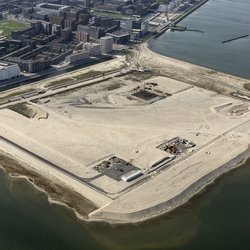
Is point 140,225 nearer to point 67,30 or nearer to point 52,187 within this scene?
point 52,187

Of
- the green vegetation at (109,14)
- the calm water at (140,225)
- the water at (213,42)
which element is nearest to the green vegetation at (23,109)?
the calm water at (140,225)

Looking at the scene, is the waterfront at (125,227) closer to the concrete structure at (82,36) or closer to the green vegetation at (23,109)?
the green vegetation at (23,109)

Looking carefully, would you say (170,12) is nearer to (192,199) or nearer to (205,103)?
(205,103)

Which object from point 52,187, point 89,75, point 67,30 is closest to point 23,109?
point 89,75

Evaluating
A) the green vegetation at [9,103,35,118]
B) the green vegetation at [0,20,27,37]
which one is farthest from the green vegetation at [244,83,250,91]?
the green vegetation at [0,20,27,37]

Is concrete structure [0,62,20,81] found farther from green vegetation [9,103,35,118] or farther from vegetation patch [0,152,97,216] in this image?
vegetation patch [0,152,97,216]
